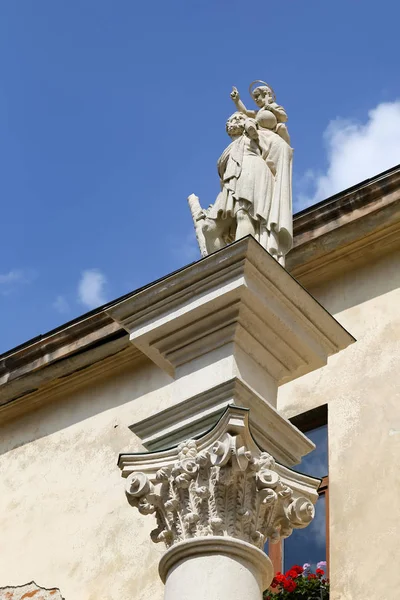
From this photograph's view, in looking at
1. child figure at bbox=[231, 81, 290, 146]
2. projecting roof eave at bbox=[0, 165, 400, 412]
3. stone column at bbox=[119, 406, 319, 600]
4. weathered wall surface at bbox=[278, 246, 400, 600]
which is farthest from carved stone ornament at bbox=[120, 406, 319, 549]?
projecting roof eave at bbox=[0, 165, 400, 412]

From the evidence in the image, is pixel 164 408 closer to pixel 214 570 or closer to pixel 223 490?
pixel 223 490

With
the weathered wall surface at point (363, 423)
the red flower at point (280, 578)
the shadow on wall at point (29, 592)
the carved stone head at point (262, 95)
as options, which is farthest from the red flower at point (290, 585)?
the carved stone head at point (262, 95)

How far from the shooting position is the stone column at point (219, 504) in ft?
19.4

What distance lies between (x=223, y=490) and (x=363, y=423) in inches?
118

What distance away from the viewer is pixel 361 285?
9.87m

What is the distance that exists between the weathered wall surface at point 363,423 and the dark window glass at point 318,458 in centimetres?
18

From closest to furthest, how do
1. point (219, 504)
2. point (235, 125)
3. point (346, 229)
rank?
point (219, 504)
point (235, 125)
point (346, 229)

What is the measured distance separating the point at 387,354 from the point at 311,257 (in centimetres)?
122

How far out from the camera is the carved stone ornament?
6.10m

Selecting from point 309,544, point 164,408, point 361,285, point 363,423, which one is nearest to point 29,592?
point 164,408

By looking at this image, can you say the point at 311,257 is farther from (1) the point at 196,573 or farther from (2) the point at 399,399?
(1) the point at 196,573

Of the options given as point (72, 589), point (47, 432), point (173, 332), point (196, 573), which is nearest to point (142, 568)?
point (72, 589)

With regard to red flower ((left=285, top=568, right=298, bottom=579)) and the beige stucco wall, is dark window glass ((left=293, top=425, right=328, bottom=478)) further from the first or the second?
red flower ((left=285, top=568, right=298, bottom=579))

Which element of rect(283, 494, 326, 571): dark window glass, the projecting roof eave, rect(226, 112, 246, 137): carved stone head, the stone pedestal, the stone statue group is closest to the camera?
the stone pedestal
